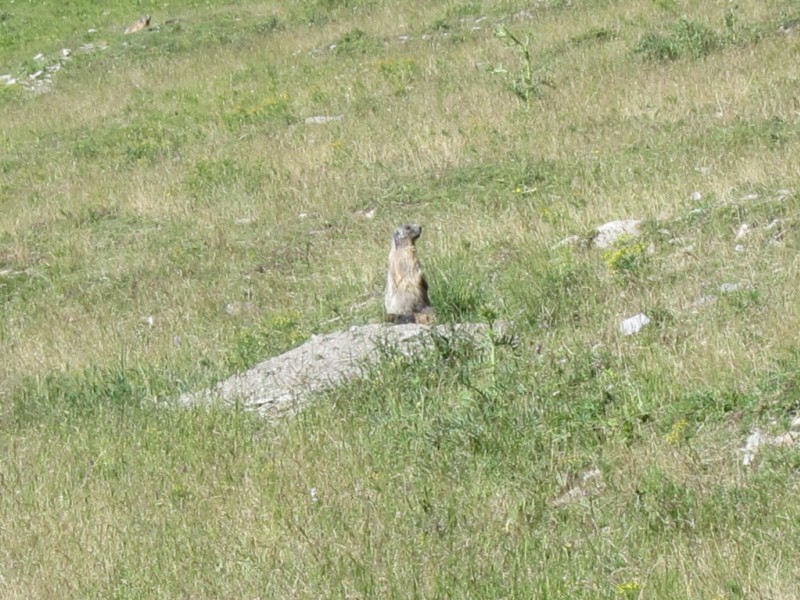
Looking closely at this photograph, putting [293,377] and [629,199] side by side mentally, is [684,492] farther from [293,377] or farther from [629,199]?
[629,199]

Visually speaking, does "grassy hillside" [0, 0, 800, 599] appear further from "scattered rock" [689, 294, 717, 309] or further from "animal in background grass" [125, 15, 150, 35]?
"animal in background grass" [125, 15, 150, 35]

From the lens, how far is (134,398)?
7977mm

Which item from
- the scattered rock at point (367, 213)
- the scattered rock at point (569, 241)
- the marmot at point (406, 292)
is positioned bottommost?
the scattered rock at point (367, 213)

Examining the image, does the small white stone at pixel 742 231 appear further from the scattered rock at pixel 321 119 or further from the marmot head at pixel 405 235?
the scattered rock at pixel 321 119

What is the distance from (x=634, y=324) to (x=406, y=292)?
167cm

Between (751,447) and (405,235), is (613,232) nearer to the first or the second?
(405,235)

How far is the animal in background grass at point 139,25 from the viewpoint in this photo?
90.3 feet

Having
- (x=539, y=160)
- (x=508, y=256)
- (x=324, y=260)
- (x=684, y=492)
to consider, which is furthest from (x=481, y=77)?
(x=684, y=492)

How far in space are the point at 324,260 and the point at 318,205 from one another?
1.93 meters

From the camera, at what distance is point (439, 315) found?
825cm

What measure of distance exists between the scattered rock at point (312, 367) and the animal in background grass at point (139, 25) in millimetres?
Answer: 21018

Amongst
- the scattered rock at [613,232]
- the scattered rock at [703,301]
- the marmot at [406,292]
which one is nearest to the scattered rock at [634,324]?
the scattered rock at [703,301]

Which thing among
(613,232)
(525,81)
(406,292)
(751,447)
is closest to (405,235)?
(406,292)

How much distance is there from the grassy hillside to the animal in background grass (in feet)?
25.2
